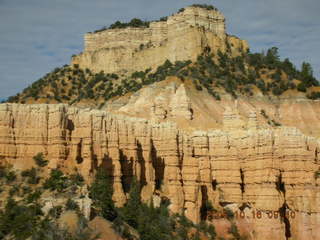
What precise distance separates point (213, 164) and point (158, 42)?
49.0m

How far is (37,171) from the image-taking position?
4778 cm

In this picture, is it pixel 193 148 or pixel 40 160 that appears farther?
pixel 193 148

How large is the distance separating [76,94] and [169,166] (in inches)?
2189

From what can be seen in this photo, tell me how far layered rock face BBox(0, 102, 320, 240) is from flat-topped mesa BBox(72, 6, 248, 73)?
32.6 m

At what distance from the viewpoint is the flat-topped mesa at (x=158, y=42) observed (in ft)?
318

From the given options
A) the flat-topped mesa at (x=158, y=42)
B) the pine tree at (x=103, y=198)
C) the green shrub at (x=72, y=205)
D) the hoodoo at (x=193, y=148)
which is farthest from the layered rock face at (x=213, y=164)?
the flat-topped mesa at (x=158, y=42)

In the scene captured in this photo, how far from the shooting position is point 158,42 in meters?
108

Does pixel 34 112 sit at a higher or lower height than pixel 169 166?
higher

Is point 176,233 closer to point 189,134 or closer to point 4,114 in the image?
point 189,134

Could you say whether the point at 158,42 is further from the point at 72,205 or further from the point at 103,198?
the point at 72,205

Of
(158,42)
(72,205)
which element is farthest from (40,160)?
(158,42)

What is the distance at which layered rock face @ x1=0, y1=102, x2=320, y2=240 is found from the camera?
5222 centimetres

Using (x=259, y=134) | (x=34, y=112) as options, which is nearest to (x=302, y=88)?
(x=259, y=134)
